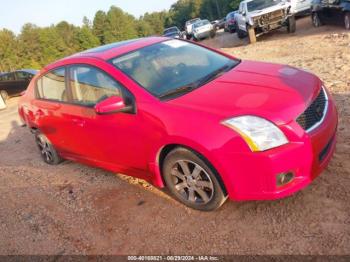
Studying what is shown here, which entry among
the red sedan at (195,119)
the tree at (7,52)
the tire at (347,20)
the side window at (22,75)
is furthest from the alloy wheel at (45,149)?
the tree at (7,52)

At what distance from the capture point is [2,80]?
1877 cm

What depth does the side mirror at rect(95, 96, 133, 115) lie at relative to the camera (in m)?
4.01

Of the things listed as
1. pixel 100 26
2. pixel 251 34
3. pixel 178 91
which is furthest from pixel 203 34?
pixel 100 26

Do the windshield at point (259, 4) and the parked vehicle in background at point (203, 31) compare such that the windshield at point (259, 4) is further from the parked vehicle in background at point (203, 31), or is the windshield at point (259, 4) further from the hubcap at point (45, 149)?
the parked vehicle in background at point (203, 31)

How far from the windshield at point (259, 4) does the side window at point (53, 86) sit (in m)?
12.9

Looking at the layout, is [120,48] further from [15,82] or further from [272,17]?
[15,82]

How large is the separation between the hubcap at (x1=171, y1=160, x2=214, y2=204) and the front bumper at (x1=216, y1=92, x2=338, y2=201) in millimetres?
291

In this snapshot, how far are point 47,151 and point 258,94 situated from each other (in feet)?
12.8

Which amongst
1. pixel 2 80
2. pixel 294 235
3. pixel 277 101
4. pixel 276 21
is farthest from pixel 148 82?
pixel 2 80

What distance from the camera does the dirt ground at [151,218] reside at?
3373 mm

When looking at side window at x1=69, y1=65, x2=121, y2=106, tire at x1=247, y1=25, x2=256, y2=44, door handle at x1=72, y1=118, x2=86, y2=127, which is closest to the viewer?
side window at x1=69, y1=65, x2=121, y2=106

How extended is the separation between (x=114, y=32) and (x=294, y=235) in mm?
96038

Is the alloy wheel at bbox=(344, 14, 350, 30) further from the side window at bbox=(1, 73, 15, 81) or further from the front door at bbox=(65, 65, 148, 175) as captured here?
the side window at bbox=(1, 73, 15, 81)

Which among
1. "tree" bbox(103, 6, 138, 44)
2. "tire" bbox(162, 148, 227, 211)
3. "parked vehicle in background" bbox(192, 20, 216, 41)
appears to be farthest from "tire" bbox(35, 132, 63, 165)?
"tree" bbox(103, 6, 138, 44)
